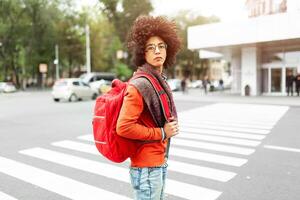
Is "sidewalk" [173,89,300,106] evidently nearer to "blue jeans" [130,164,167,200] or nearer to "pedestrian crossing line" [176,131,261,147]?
"pedestrian crossing line" [176,131,261,147]

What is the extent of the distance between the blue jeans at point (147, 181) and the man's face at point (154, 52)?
29.2 inches

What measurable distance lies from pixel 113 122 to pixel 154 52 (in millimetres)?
563

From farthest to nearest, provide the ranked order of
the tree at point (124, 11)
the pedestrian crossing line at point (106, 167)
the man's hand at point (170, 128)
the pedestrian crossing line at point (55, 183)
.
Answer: the tree at point (124, 11) → the pedestrian crossing line at point (106, 167) → the pedestrian crossing line at point (55, 183) → the man's hand at point (170, 128)

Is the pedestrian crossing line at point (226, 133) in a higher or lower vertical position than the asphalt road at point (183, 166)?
higher

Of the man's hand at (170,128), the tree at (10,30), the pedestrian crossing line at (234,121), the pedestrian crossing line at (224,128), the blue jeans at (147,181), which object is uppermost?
the tree at (10,30)

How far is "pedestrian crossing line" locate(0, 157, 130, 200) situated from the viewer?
14.6 ft

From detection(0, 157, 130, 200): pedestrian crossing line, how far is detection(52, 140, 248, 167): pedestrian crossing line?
1.60 m

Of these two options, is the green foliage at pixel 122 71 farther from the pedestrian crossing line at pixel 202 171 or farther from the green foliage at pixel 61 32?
the pedestrian crossing line at pixel 202 171

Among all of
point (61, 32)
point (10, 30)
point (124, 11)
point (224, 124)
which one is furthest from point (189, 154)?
point (61, 32)

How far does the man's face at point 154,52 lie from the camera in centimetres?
226

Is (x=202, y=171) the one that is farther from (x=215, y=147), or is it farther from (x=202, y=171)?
(x=215, y=147)

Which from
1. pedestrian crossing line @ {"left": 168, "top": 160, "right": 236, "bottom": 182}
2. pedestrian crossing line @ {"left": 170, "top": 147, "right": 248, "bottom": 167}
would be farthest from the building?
pedestrian crossing line @ {"left": 168, "top": 160, "right": 236, "bottom": 182}

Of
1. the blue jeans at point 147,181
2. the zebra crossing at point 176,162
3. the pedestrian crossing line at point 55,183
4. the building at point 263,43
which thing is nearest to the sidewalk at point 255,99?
the building at point 263,43

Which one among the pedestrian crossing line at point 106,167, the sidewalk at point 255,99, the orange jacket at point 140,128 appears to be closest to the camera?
the orange jacket at point 140,128
